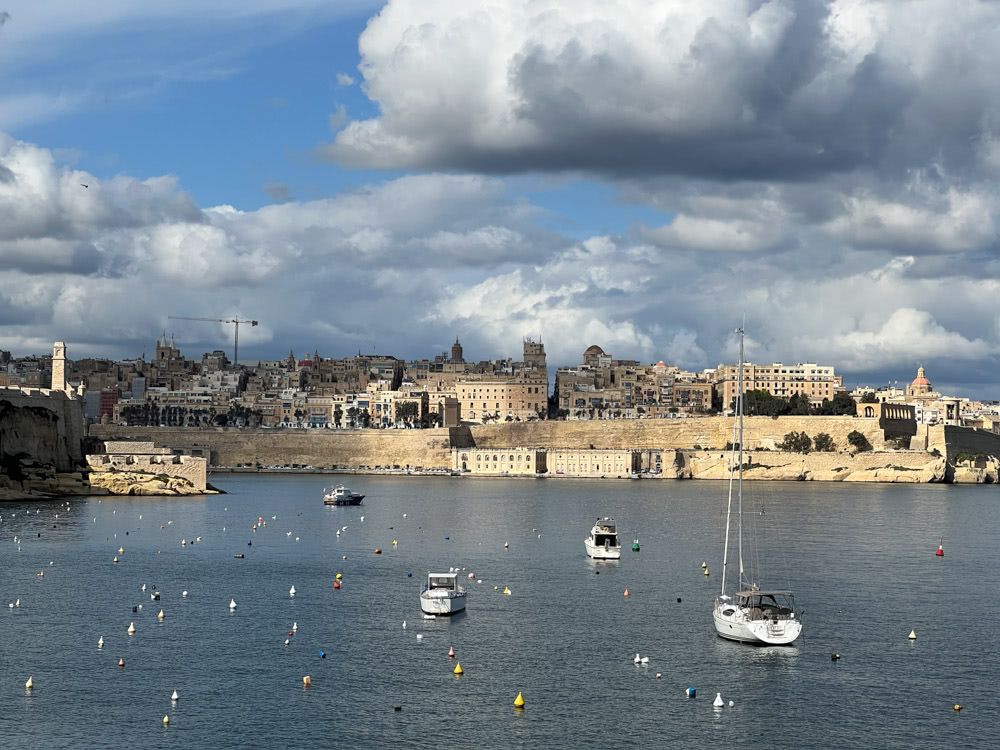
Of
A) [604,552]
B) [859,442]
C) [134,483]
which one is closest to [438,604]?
[604,552]

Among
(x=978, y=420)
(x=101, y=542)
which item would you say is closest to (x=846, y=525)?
(x=101, y=542)

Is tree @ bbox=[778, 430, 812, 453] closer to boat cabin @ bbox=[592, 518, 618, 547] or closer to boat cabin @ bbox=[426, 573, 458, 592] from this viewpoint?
boat cabin @ bbox=[592, 518, 618, 547]

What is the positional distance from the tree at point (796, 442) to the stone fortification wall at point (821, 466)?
6.53 ft

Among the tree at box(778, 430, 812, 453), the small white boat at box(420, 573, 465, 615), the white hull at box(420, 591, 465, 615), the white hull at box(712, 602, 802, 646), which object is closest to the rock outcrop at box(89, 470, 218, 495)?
the small white boat at box(420, 573, 465, 615)

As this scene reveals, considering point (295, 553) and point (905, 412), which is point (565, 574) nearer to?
point (295, 553)

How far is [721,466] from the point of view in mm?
124312

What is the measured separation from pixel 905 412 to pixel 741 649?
118862mm

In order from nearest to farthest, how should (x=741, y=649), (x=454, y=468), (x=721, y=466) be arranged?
(x=741, y=649) → (x=721, y=466) → (x=454, y=468)

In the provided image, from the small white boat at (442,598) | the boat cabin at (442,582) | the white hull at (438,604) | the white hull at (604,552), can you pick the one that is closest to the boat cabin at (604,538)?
the white hull at (604,552)

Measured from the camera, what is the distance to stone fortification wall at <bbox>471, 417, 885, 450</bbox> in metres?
126

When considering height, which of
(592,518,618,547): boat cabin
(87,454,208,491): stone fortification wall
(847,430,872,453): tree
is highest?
(847,430,872,453): tree

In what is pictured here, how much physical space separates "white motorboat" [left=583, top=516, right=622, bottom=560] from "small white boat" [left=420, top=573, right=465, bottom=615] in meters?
13.3

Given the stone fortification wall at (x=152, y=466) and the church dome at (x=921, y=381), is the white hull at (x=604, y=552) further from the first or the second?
the church dome at (x=921, y=381)

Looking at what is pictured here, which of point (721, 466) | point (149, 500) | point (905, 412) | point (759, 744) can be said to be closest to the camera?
point (759, 744)
